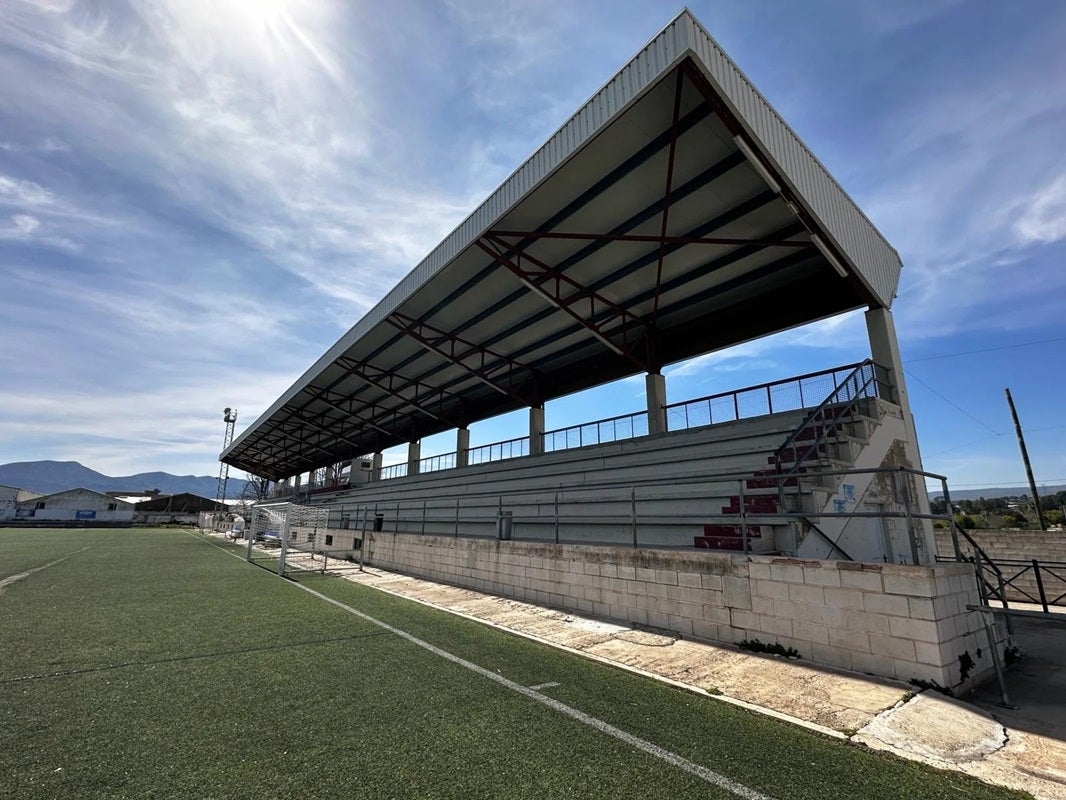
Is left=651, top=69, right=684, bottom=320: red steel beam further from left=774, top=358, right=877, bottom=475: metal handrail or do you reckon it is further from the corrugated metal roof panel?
left=774, top=358, right=877, bottom=475: metal handrail

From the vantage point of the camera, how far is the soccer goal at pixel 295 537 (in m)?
14.1

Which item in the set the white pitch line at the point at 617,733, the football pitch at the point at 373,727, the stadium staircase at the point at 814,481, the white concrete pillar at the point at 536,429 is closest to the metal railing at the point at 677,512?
the stadium staircase at the point at 814,481

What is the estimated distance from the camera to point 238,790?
2.65m

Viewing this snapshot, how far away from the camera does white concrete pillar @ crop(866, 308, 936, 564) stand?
33.7 ft

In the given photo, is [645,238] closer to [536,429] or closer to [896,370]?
[896,370]

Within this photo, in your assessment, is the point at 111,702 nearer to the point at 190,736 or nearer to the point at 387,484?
the point at 190,736

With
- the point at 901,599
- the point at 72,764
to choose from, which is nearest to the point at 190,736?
the point at 72,764

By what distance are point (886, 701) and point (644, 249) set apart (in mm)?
10772

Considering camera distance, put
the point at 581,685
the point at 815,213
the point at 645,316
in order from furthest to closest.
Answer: the point at 645,316, the point at 815,213, the point at 581,685

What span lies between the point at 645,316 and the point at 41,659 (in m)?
15.1

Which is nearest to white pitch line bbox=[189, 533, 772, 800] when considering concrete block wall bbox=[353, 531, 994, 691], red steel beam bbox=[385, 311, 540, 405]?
concrete block wall bbox=[353, 531, 994, 691]

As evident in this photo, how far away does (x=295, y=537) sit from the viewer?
21.5 meters

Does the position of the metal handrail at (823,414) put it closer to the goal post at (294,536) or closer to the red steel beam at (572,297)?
the red steel beam at (572,297)

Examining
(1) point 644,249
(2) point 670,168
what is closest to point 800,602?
(2) point 670,168
